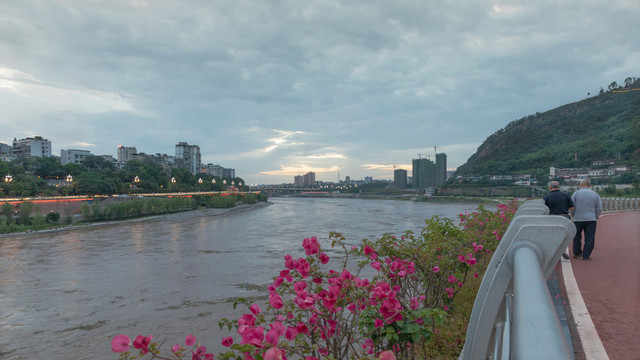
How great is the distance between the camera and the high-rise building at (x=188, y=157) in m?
160

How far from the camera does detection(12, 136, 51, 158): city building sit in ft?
342

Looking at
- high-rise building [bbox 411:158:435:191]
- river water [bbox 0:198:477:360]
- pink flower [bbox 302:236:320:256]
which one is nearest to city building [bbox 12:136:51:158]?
river water [bbox 0:198:477:360]

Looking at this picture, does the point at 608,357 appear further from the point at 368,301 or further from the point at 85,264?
the point at 85,264

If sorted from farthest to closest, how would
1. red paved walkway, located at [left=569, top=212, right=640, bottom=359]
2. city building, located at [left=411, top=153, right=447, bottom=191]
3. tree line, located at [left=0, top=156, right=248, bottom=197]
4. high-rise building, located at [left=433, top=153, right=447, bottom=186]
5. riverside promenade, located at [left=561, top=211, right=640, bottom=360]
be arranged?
1. city building, located at [left=411, top=153, right=447, bottom=191]
2. high-rise building, located at [left=433, top=153, right=447, bottom=186]
3. tree line, located at [left=0, top=156, right=248, bottom=197]
4. red paved walkway, located at [left=569, top=212, right=640, bottom=359]
5. riverside promenade, located at [left=561, top=211, right=640, bottom=360]

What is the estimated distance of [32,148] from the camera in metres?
104

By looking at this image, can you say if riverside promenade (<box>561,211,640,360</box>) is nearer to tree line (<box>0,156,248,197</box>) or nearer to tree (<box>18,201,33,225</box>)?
tree (<box>18,201,33,225</box>)

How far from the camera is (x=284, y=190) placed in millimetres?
172125

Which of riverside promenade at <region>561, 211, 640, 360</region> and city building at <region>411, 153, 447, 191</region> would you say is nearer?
riverside promenade at <region>561, 211, 640, 360</region>

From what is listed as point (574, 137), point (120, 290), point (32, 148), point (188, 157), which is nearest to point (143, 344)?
point (120, 290)

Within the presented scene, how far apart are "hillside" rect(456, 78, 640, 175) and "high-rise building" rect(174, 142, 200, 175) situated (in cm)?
12501

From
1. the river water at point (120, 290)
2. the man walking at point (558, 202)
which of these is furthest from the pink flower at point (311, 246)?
the river water at point (120, 290)

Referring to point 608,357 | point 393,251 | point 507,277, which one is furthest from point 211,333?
point 507,277

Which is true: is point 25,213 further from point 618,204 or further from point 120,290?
point 618,204

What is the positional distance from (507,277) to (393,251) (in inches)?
118
